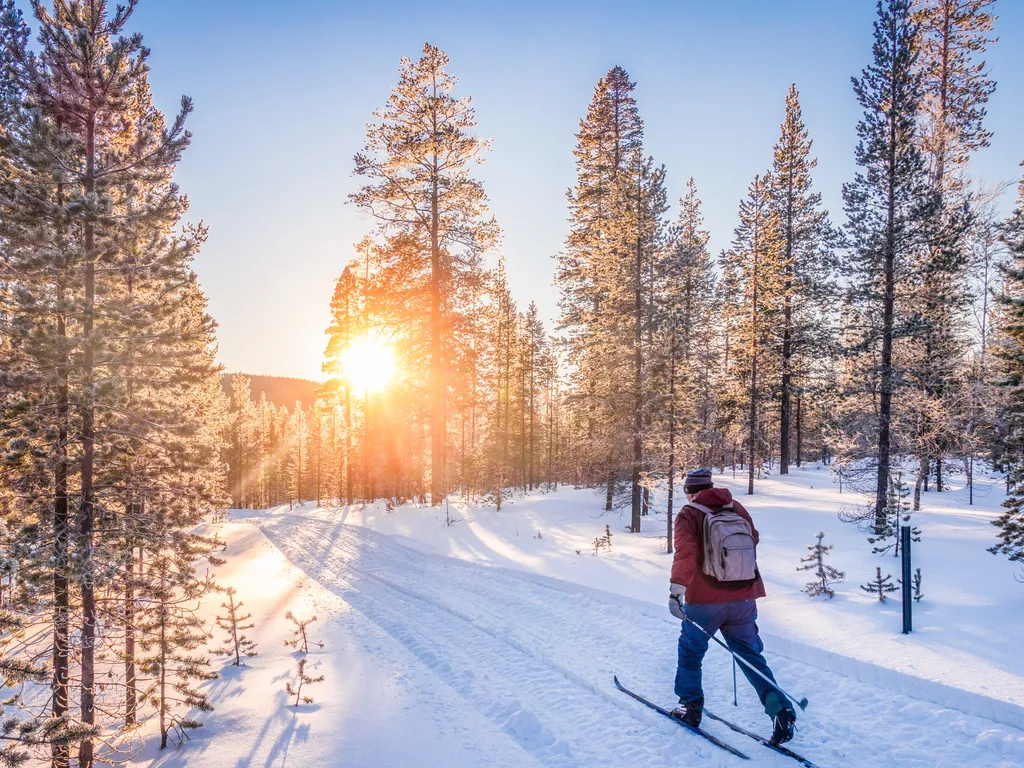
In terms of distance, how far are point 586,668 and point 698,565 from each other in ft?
8.04

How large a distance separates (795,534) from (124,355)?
1721 centimetres

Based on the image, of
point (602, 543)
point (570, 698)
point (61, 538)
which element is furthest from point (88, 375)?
point (602, 543)

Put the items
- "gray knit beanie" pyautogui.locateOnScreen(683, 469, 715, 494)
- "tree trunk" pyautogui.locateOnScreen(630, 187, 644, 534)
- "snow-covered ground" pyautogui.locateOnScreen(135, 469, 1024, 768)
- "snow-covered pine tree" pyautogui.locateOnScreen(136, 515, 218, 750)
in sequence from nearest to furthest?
"snow-covered ground" pyautogui.locateOnScreen(135, 469, 1024, 768)
"gray knit beanie" pyautogui.locateOnScreen(683, 469, 715, 494)
"snow-covered pine tree" pyautogui.locateOnScreen(136, 515, 218, 750)
"tree trunk" pyautogui.locateOnScreen(630, 187, 644, 534)

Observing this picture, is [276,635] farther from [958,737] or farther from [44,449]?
[958,737]

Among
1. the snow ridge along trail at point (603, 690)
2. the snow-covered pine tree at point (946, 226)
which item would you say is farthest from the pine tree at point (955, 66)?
the snow ridge along trail at point (603, 690)

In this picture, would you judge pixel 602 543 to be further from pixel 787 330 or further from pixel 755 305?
pixel 787 330

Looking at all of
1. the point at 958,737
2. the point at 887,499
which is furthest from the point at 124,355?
the point at 887,499

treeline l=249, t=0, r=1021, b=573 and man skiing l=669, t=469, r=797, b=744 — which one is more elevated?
treeline l=249, t=0, r=1021, b=573

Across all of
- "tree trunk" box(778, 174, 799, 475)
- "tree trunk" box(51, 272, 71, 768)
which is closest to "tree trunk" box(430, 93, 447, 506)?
"tree trunk" box(51, 272, 71, 768)

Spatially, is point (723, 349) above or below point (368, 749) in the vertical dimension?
above

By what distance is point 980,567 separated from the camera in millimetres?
10406

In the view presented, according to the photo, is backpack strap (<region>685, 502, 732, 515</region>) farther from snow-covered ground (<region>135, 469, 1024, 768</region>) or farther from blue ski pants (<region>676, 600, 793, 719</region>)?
snow-covered ground (<region>135, 469, 1024, 768</region>)

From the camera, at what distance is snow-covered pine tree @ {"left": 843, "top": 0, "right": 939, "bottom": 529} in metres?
17.2

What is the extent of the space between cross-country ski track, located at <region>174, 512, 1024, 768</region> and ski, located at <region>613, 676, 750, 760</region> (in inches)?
2.8
